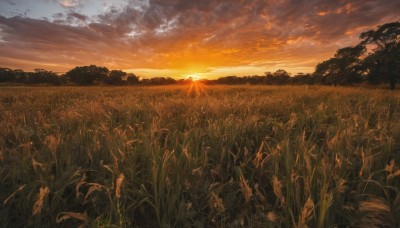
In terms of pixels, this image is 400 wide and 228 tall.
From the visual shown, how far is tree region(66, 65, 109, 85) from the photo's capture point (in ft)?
244

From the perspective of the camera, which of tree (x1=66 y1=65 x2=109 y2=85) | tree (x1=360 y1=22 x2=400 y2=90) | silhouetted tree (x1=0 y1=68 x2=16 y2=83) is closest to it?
tree (x1=360 y1=22 x2=400 y2=90)

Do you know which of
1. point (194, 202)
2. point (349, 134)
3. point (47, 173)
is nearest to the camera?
point (194, 202)

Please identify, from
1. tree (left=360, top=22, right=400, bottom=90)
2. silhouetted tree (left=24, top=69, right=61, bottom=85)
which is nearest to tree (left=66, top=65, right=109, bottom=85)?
silhouetted tree (left=24, top=69, right=61, bottom=85)

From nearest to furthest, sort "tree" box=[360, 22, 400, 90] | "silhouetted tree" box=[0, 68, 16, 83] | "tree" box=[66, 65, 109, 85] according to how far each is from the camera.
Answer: "tree" box=[360, 22, 400, 90]
"silhouetted tree" box=[0, 68, 16, 83]
"tree" box=[66, 65, 109, 85]

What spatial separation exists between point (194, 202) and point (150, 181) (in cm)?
37

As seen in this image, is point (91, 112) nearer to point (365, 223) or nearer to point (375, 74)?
point (365, 223)

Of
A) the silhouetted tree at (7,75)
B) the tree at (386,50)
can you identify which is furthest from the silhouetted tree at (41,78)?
the tree at (386,50)

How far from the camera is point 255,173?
6.35 ft

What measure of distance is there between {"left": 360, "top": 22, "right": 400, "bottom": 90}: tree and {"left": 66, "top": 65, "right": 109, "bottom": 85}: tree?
236 feet

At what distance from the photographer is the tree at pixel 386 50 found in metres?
30.4

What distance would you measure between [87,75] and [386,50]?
264 ft

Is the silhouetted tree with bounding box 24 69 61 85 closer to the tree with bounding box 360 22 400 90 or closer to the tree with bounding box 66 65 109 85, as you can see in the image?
the tree with bounding box 66 65 109 85

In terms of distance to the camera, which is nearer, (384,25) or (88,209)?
(88,209)

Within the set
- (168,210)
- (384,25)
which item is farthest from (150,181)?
(384,25)
